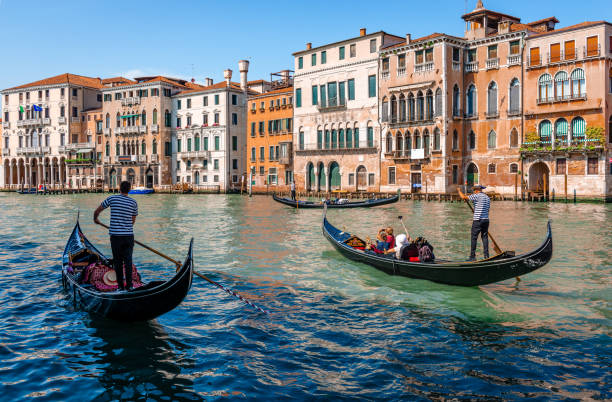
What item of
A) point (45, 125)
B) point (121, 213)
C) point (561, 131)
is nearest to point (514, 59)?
point (561, 131)

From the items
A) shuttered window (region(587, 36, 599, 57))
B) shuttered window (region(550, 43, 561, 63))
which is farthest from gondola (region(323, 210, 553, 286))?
shuttered window (region(550, 43, 561, 63))

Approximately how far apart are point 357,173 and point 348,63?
7000mm

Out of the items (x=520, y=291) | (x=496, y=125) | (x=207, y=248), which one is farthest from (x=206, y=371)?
(x=496, y=125)

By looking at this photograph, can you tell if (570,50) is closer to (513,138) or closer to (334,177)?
(513,138)

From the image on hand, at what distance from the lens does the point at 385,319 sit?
6742 millimetres

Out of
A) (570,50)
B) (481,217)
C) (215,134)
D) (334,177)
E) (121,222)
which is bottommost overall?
(481,217)

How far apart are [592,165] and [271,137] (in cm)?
2218

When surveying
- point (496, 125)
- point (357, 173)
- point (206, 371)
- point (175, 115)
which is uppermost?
point (175, 115)

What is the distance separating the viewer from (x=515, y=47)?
30250mm

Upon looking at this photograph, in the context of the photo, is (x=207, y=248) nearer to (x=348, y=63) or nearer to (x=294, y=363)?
(x=294, y=363)

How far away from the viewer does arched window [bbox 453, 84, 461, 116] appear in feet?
107

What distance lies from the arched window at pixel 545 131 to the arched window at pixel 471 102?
3.81 meters

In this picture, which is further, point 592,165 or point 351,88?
point 351,88

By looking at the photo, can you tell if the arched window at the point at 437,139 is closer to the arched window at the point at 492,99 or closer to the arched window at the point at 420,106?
the arched window at the point at 420,106
